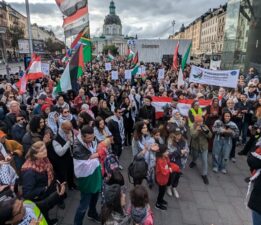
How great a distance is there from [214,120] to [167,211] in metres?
2.94

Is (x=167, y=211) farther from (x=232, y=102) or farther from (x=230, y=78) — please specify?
(x=230, y=78)

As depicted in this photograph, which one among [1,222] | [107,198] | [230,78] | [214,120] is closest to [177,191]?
[214,120]

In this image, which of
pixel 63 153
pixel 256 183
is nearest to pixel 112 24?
pixel 63 153

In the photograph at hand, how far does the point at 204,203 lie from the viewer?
174 inches

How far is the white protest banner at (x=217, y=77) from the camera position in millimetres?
7077

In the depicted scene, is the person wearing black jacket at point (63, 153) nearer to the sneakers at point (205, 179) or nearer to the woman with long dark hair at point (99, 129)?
the woman with long dark hair at point (99, 129)

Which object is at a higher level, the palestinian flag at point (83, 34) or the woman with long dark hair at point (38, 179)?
the palestinian flag at point (83, 34)

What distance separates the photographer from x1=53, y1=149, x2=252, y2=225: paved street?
392cm

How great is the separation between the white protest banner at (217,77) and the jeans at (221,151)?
2.47 meters

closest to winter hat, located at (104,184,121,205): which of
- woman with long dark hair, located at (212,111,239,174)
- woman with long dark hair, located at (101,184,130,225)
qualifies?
woman with long dark hair, located at (101,184,130,225)

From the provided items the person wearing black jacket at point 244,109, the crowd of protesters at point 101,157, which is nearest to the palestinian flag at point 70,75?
the crowd of protesters at point 101,157

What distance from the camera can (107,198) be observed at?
2.52 metres

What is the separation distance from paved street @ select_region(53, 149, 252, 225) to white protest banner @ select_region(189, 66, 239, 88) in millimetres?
2957

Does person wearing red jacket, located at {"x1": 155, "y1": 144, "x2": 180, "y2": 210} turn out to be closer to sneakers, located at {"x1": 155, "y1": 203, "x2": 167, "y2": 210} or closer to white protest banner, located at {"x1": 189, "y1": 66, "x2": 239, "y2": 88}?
sneakers, located at {"x1": 155, "y1": 203, "x2": 167, "y2": 210}
